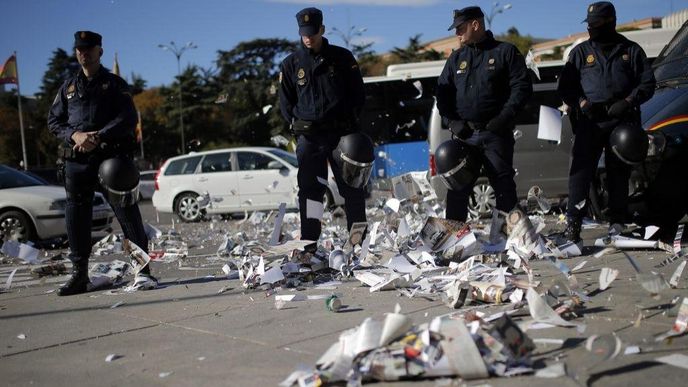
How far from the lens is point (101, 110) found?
5.76 metres

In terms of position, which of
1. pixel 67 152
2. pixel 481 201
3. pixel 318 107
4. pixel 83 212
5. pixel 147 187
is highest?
pixel 318 107

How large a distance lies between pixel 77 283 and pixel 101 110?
1371 mm

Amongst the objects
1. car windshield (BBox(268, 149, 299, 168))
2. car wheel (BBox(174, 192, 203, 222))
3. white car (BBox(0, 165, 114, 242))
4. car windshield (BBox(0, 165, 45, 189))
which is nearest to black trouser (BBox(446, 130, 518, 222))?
white car (BBox(0, 165, 114, 242))

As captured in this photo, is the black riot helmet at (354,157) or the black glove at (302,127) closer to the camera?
the black riot helmet at (354,157)

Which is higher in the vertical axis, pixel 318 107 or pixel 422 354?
pixel 318 107

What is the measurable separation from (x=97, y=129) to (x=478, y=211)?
7.32 m

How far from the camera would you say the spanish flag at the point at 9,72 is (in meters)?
37.2

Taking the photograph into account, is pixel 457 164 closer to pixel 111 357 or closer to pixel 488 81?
pixel 488 81

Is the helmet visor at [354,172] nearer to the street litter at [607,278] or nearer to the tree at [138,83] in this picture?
the street litter at [607,278]

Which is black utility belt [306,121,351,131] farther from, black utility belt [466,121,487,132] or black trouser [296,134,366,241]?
black utility belt [466,121,487,132]

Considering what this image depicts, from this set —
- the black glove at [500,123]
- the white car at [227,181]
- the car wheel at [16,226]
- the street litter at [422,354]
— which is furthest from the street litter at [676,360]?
the white car at [227,181]

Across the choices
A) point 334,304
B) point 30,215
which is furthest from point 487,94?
point 30,215

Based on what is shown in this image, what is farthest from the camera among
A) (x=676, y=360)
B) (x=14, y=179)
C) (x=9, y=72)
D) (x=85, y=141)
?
(x=9, y=72)

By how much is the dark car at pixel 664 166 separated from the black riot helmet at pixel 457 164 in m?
1.40
